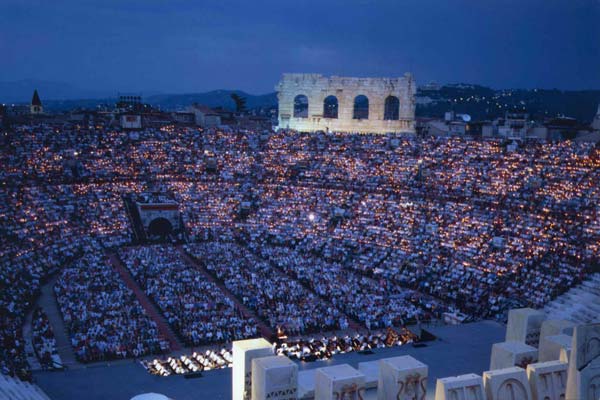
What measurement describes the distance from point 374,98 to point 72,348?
43809 millimetres

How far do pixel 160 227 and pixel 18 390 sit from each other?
2837cm

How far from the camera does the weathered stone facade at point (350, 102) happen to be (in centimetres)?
6247

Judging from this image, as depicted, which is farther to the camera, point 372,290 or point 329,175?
point 329,175

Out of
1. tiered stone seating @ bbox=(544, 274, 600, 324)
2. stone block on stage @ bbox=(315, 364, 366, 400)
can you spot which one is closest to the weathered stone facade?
tiered stone seating @ bbox=(544, 274, 600, 324)

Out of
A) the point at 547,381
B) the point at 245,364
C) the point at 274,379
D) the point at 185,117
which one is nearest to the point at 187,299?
the point at 245,364

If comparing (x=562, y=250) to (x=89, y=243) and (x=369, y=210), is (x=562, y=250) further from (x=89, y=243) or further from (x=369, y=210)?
(x=89, y=243)

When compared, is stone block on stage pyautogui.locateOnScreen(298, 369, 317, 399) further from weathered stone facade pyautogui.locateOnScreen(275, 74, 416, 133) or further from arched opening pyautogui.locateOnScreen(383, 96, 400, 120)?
arched opening pyautogui.locateOnScreen(383, 96, 400, 120)

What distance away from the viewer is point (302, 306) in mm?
30719

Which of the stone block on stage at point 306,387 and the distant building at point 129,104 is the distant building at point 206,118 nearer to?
the distant building at point 129,104

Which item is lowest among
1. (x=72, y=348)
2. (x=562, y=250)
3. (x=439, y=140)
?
(x=72, y=348)

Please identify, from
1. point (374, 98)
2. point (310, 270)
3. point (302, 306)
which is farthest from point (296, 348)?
point (374, 98)

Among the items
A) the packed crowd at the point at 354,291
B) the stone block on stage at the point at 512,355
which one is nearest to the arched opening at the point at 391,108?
the packed crowd at the point at 354,291

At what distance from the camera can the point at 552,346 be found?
19.5 metres

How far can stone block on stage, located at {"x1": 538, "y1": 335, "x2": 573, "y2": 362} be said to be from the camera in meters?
19.2
